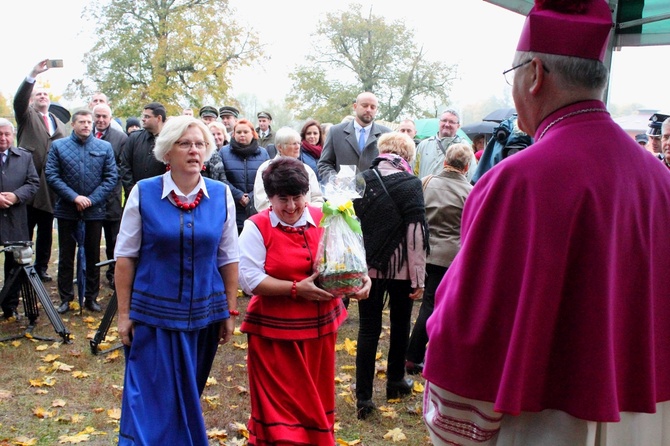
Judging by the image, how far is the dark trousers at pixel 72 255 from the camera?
27.7 feet

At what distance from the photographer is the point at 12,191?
26.1 feet

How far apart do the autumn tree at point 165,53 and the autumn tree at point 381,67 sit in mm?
10899

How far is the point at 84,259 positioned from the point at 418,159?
4.46 metres

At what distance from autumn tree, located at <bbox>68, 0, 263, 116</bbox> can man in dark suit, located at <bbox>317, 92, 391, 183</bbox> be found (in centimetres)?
1746

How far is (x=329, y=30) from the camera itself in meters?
39.1

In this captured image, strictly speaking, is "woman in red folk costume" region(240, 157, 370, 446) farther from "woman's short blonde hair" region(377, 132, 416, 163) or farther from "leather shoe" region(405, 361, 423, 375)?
"leather shoe" region(405, 361, 423, 375)

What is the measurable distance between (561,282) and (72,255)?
7.69 metres

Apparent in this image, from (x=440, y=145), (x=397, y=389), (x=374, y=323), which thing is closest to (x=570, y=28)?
(x=374, y=323)

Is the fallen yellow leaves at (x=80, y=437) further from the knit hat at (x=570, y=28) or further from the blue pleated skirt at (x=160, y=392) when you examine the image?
the knit hat at (x=570, y=28)

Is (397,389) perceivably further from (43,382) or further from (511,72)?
(511,72)

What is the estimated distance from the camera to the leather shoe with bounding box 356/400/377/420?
5.50m

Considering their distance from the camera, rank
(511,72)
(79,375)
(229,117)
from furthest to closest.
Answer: (229,117) < (79,375) < (511,72)

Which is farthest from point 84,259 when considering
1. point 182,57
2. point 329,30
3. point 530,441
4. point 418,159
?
point 329,30

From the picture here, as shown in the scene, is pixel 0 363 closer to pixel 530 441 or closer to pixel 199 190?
pixel 199 190
